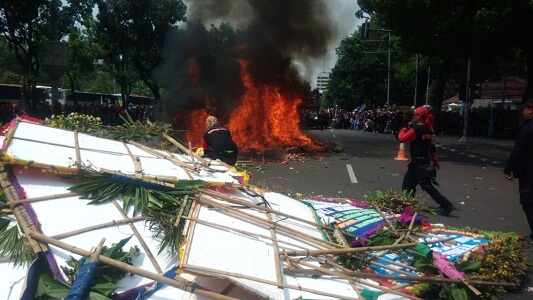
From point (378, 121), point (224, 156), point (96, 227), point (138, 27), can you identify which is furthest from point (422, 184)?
point (378, 121)

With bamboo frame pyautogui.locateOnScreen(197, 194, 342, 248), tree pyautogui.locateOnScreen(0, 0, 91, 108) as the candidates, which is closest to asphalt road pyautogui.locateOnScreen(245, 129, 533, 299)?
bamboo frame pyautogui.locateOnScreen(197, 194, 342, 248)

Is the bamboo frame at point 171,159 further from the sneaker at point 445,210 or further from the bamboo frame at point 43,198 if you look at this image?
the sneaker at point 445,210

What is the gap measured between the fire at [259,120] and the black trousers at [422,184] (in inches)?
367

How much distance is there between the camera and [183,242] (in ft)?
10.3

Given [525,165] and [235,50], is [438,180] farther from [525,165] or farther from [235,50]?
[235,50]

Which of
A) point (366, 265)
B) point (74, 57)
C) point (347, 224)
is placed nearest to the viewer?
point (366, 265)

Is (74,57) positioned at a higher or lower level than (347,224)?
higher

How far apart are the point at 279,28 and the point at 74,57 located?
14780 millimetres

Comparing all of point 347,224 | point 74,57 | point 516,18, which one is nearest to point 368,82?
point 74,57

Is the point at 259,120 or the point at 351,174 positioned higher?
the point at 259,120

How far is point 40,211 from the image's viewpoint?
3434 millimetres

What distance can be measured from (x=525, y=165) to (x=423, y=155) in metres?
1.54

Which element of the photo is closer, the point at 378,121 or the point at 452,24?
the point at 452,24

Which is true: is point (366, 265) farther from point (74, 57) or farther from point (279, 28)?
point (74, 57)
